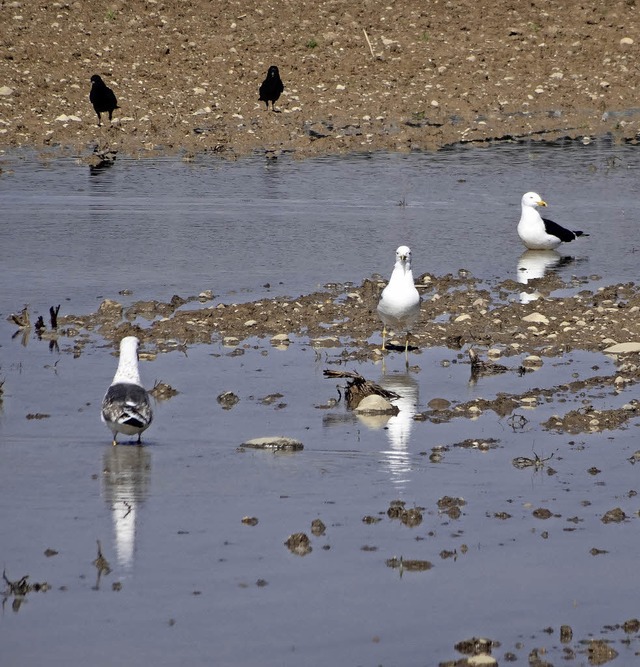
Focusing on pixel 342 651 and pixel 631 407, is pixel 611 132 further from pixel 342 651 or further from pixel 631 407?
pixel 342 651

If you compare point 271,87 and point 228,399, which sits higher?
point 271,87

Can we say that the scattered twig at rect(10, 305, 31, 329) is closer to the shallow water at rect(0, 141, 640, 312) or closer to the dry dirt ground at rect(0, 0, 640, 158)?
the shallow water at rect(0, 141, 640, 312)

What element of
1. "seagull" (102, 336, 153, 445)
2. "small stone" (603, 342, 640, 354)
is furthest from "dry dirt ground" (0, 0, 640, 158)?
"seagull" (102, 336, 153, 445)

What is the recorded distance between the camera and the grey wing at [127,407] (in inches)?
329

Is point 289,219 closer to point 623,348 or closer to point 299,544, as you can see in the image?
point 623,348

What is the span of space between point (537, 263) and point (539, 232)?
0.49 m

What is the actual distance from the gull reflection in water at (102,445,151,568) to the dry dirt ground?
45.2 feet

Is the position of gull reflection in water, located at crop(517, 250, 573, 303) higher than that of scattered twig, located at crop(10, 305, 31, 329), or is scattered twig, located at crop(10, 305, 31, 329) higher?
gull reflection in water, located at crop(517, 250, 573, 303)

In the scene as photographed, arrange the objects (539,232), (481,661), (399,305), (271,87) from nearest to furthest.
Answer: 1. (481,661)
2. (399,305)
3. (539,232)
4. (271,87)

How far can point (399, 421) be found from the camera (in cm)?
915

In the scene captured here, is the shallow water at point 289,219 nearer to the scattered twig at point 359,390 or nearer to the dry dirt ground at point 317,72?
the dry dirt ground at point 317,72

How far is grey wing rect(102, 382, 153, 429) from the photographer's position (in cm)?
836

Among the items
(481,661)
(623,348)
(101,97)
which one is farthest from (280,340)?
(101,97)

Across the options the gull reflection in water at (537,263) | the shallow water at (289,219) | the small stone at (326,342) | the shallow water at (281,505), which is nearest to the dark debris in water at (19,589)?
the shallow water at (281,505)
